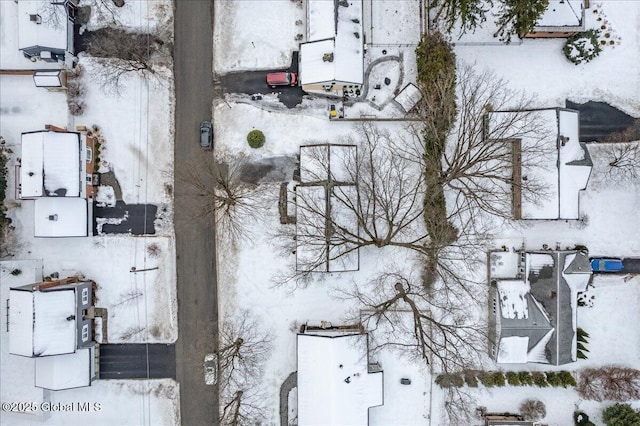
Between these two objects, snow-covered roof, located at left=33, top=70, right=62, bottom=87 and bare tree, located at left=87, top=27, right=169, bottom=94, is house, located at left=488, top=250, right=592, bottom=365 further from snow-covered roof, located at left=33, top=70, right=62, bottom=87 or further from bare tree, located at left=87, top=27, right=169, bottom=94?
snow-covered roof, located at left=33, top=70, right=62, bottom=87

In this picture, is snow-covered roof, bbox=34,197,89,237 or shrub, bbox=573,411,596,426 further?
shrub, bbox=573,411,596,426

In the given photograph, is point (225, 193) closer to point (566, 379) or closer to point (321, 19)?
point (321, 19)

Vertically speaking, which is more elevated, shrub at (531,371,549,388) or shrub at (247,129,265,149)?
shrub at (247,129,265,149)

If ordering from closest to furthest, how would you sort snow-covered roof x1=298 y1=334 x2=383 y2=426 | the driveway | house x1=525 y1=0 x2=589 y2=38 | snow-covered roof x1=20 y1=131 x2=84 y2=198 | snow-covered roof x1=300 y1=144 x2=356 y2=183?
snow-covered roof x1=20 y1=131 x2=84 y2=198 < snow-covered roof x1=298 y1=334 x2=383 y2=426 < snow-covered roof x1=300 y1=144 x2=356 y2=183 < house x1=525 y1=0 x2=589 y2=38 < the driveway

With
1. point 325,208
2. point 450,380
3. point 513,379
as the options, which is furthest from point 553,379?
point 325,208

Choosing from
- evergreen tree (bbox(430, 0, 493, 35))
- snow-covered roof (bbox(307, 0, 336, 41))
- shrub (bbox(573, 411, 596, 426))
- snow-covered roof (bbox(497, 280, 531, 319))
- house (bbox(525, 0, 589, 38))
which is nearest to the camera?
evergreen tree (bbox(430, 0, 493, 35))

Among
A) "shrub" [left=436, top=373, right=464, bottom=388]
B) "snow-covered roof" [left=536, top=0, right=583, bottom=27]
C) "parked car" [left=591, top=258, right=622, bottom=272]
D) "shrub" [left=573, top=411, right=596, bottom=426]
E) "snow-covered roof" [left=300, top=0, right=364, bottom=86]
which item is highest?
"snow-covered roof" [left=536, top=0, right=583, bottom=27]

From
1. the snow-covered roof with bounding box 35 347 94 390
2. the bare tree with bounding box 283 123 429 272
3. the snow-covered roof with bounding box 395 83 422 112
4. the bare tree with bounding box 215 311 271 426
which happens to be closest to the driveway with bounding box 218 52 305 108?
the bare tree with bounding box 283 123 429 272

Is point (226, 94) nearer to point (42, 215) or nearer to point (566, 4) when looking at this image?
point (42, 215)
